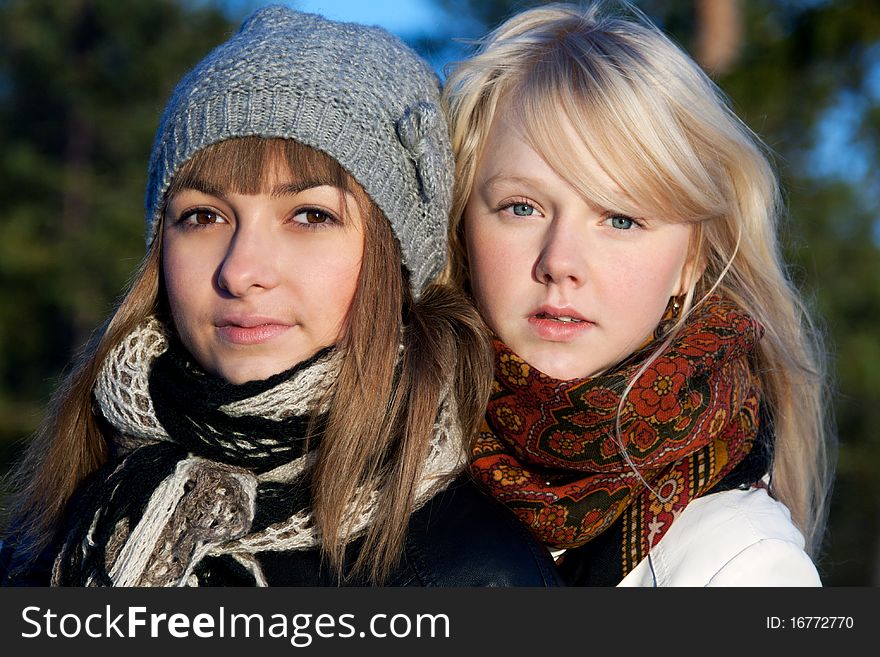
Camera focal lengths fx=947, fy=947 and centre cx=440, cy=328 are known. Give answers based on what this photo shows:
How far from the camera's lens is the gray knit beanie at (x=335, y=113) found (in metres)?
2.29

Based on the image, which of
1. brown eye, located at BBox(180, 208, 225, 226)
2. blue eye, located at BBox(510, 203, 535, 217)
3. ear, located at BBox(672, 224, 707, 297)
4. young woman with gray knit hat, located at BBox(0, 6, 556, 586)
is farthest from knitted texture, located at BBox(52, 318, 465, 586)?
ear, located at BBox(672, 224, 707, 297)

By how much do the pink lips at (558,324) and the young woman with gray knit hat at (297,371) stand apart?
0.16 metres

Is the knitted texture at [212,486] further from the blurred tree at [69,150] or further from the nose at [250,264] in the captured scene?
the blurred tree at [69,150]

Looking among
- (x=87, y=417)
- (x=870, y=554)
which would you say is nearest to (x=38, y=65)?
(x=87, y=417)

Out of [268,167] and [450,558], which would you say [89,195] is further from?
[450,558]

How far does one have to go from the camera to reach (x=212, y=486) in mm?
2250

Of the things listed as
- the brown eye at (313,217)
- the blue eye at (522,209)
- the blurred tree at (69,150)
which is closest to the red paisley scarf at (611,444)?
the blue eye at (522,209)

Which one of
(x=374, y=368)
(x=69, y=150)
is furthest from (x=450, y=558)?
(x=69, y=150)

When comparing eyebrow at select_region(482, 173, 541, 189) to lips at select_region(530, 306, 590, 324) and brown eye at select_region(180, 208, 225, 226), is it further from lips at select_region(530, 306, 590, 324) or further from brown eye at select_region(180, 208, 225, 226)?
brown eye at select_region(180, 208, 225, 226)

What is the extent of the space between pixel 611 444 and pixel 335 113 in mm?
1059

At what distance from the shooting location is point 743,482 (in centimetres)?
252

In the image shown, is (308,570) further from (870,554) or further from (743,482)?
(870,554)

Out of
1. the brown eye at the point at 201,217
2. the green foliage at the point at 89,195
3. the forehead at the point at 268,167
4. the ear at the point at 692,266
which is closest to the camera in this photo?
the forehead at the point at 268,167
